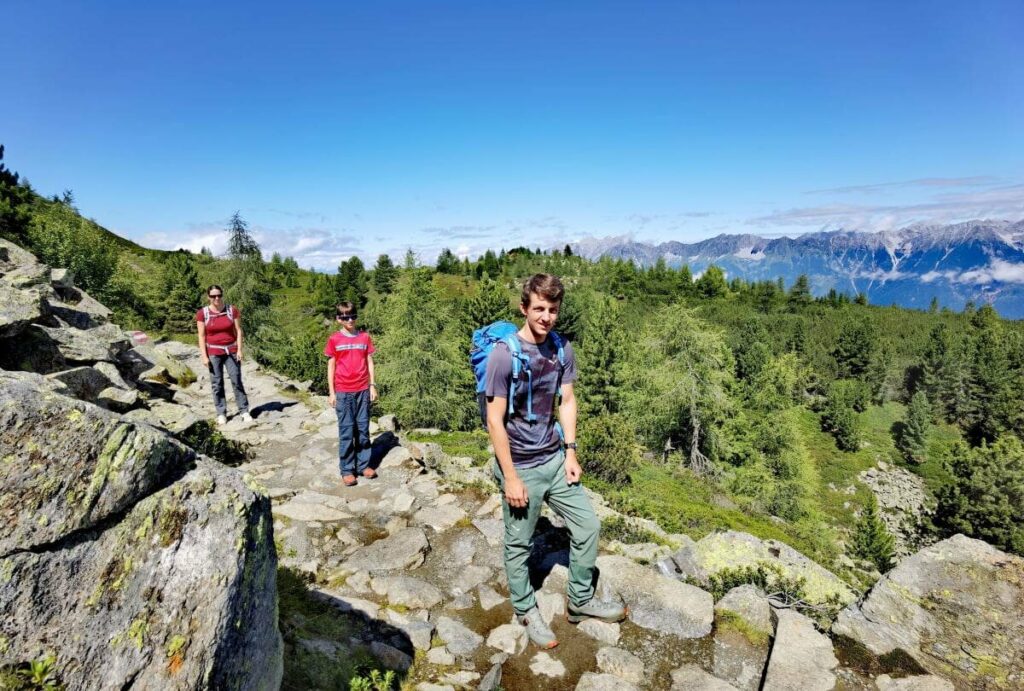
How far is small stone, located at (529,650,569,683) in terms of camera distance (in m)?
4.40

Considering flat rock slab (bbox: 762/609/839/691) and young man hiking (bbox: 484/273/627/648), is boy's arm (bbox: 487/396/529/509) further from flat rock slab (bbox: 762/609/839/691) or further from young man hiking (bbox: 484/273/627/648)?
flat rock slab (bbox: 762/609/839/691)

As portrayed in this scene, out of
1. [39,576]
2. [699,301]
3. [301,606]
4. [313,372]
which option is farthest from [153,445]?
[699,301]

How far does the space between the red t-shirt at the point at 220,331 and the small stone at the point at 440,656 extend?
905 cm

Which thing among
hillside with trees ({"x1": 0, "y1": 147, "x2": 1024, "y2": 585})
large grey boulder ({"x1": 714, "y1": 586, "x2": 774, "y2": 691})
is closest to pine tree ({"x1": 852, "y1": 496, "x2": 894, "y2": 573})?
hillside with trees ({"x1": 0, "y1": 147, "x2": 1024, "y2": 585})

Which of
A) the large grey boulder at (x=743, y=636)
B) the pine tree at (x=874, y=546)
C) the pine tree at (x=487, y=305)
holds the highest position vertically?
the pine tree at (x=487, y=305)

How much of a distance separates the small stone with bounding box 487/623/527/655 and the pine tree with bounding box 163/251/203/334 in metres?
49.2

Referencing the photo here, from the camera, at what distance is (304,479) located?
894 cm

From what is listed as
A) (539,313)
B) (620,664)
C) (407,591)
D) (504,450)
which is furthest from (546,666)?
(539,313)

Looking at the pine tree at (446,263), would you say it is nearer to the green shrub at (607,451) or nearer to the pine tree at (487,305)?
the pine tree at (487,305)

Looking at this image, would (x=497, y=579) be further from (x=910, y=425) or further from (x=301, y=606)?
(x=910, y=425)

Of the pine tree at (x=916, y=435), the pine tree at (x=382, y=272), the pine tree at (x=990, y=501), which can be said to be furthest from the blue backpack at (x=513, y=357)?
the pine tree at (x=916, y=435)

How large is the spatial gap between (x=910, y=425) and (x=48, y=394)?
89.3 m

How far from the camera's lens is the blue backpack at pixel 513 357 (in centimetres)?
416

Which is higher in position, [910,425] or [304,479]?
[304,479]
